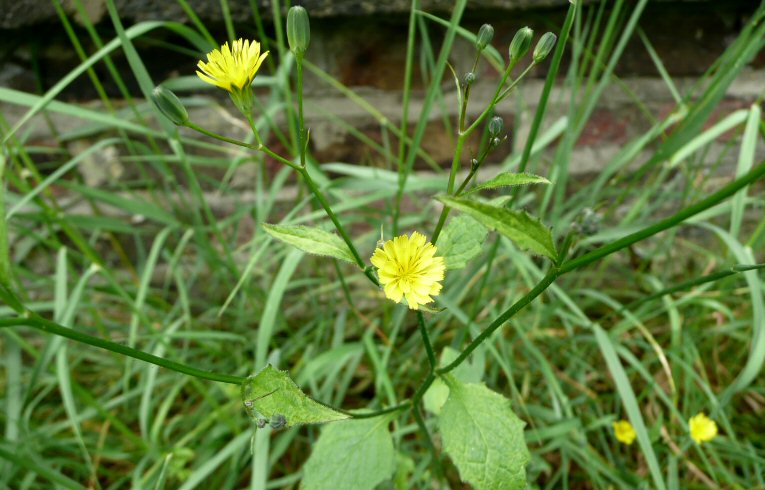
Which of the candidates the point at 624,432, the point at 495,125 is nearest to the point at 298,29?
the point at 495,125

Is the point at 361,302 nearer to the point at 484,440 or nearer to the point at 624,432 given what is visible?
the point at 624,432

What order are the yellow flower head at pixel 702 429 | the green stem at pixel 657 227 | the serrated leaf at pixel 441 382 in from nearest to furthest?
the green stem at pixel 657 227 < the serrated leaf at pixel 441 382 < the yellow flower head at pixel 702 429

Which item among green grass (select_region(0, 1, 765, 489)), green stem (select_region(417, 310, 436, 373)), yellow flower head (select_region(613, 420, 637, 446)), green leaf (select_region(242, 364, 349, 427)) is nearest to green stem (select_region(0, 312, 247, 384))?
green leaf (select_region(242, 364, 349, 427))

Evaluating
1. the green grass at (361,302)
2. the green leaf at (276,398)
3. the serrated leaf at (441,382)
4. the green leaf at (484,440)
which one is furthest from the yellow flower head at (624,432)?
the green leaf at (276,398)

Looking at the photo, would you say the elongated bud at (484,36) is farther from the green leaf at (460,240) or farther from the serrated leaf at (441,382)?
the serrated leaf at (441,382)

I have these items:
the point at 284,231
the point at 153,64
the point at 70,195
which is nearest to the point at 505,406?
the point at 284,231
